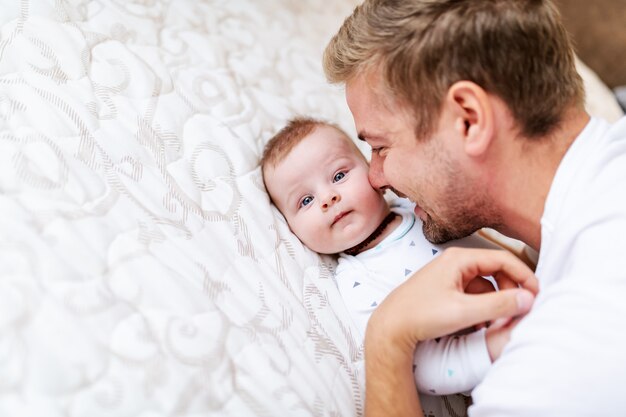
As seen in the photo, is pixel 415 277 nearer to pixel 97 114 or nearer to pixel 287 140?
pixel 287 140

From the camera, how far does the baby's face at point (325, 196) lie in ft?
4.15

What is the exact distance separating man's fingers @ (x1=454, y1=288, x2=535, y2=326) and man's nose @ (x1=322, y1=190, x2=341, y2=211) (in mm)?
485

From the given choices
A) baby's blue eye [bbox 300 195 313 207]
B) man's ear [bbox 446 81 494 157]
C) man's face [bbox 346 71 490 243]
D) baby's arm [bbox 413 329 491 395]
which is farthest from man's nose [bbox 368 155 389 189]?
baby's arm [bbox 413 329 491 395]

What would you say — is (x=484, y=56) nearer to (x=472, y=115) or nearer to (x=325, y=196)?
(x=472, y=115)

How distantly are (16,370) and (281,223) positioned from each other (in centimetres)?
65

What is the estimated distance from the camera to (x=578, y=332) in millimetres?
764

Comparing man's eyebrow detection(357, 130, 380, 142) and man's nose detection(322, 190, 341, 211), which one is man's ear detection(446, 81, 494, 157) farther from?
man's nose detection(322, 190, 341, 211)

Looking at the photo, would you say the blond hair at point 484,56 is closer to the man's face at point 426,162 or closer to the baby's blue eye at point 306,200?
the man's face at point 426,162

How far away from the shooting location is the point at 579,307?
78 centimetres

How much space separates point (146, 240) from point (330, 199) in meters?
0.49

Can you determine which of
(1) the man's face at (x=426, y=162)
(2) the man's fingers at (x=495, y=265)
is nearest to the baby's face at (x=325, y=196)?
(1) the man's face at (x=426, y=162)

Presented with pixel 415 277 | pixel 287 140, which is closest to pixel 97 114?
pixel 287 140

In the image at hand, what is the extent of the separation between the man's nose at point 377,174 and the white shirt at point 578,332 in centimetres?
43

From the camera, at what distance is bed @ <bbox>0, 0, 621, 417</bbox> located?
2.51ft
